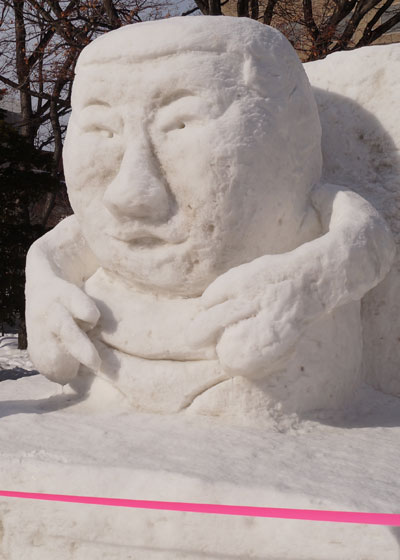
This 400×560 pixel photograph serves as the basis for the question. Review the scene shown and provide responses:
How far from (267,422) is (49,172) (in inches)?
290

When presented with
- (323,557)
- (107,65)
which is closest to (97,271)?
(107,65)

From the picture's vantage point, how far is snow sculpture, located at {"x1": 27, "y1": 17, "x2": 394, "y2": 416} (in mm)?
2527

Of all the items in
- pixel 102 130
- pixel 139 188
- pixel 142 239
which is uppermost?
pixel 102 130

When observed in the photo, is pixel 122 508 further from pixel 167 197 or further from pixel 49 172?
pixel 49 172

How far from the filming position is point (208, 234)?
2688 mm

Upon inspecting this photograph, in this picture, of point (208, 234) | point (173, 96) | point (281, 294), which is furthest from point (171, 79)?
point (281, 294)

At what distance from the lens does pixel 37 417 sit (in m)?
2.65

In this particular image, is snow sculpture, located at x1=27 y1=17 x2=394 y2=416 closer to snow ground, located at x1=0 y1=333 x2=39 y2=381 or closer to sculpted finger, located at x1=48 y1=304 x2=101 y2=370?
sculpted finger, located at x1=48 y1=304 x2=101 y2=370

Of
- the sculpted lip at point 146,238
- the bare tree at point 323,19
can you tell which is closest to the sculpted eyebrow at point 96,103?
the sculpted lip at point 146,238

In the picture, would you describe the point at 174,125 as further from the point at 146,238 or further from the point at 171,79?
the point at 146,238

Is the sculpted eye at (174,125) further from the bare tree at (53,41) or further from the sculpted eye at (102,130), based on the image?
the bare tree at (53,41)

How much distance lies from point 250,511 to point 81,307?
114cm

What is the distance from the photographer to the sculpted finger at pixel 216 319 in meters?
2.46

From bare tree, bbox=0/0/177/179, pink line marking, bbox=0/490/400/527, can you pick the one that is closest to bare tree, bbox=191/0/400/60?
bare tree, bbox=0/0/177/179
